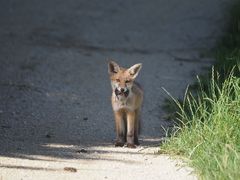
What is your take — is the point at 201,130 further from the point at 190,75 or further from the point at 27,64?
the point at 27,64

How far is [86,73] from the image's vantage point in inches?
492

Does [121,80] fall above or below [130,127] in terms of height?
above

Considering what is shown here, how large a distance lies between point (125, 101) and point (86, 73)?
453 centimetres

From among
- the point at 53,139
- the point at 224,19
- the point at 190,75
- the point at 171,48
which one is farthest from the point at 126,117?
the point at 224,19

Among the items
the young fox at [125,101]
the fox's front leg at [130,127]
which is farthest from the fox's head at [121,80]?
the fox's front leg at [130,127]

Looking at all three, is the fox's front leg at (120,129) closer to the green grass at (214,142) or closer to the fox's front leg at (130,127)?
the fox's front leg at (130,127)

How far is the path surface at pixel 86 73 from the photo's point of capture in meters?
7.34

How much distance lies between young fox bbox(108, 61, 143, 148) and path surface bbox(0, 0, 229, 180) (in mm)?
211

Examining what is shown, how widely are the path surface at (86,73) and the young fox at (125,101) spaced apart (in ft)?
0.69

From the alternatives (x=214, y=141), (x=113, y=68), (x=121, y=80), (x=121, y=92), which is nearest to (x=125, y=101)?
(x=121, y=92)

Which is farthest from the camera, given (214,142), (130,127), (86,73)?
(86,73)

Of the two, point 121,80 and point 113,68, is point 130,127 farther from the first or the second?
point 113,68

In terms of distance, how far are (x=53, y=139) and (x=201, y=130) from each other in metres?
1.92

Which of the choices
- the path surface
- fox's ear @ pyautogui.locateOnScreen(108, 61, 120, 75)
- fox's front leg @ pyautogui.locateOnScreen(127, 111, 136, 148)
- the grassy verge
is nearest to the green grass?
the grassy verge
